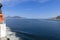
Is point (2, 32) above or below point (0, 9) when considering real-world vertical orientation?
below

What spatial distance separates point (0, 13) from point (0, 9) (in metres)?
0.19

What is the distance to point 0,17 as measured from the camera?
734 centimetres

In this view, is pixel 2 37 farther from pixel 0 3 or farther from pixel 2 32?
pixel 0 3

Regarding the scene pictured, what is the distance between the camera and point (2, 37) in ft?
23.7

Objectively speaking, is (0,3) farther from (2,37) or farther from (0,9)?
(2,37)

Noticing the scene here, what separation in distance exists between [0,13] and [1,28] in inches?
32.0

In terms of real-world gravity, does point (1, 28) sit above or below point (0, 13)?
below

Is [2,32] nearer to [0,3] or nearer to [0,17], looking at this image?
[0,17]

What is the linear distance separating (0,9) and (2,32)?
113 cm

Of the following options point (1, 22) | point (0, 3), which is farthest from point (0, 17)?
point (0, 3)

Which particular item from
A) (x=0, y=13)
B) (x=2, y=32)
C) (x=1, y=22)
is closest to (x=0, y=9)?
(x=0, y=13)

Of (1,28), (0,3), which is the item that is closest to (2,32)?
(1,28)

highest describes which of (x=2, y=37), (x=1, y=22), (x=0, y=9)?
(x=0, y=9)

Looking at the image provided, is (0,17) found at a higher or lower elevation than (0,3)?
lower
